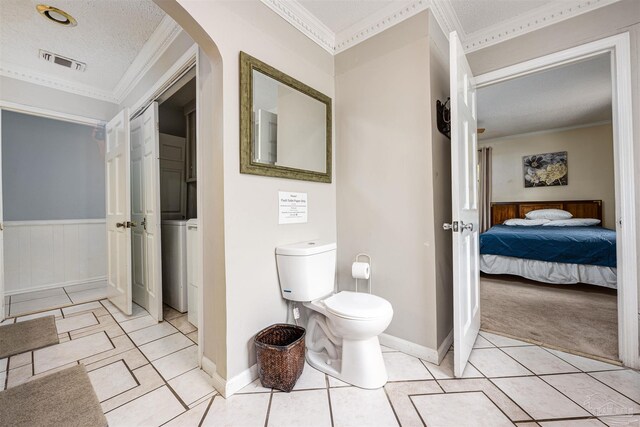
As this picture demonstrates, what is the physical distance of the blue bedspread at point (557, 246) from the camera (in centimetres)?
304

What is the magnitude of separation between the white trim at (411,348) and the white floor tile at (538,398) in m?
0.34

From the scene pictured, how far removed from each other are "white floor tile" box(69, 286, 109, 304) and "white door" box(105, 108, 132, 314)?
30cm

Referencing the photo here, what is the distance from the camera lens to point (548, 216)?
4.64m

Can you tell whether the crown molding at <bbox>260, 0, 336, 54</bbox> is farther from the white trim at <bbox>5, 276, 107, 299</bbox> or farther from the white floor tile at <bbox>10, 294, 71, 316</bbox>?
the white trim at <bbox>5, 276, 107, 299</bbox>

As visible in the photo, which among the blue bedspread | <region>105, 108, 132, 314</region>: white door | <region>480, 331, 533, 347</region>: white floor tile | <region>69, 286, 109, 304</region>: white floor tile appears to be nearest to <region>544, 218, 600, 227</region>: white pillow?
the blue bedspread

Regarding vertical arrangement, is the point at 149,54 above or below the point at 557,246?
above

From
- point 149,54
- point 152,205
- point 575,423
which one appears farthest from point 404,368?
point 149,54

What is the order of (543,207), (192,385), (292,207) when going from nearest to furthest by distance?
(192,385)
(292,207)
(543,207)

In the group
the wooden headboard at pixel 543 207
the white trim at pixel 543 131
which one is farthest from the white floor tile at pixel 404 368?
the white trim at pixel 543 131

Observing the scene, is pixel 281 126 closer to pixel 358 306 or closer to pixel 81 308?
pixel 358 306

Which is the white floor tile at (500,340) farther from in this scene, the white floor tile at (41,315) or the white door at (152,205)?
the white floor tile at (41,315)

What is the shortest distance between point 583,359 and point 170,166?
13.7 feet

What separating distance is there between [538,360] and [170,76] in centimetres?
330

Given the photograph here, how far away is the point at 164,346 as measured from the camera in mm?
1995
